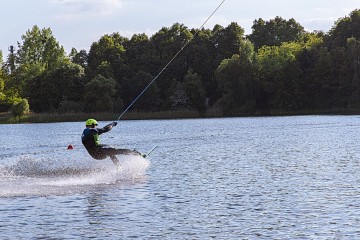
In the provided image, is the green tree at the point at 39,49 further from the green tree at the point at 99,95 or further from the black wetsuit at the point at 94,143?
the black wetsuit at the point at 94,143

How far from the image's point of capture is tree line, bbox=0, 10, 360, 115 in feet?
355

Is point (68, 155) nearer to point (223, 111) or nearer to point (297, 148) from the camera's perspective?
point (297, 148)

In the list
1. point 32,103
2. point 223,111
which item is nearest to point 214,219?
point 223,111

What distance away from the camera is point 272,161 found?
3297cm

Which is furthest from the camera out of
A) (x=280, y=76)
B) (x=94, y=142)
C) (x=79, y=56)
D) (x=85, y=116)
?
(x=79, y=56)

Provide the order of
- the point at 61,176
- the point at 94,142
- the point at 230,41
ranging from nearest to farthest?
the point at 94,142 → the point at 61,176 → the point at 230,41

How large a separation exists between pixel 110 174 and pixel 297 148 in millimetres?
17535

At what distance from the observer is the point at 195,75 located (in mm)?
117125

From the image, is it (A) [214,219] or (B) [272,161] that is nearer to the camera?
(A) [214,219]

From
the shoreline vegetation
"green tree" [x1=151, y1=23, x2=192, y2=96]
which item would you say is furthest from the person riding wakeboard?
"green tree" [x1=151, y1=23, x2=192, y2=96]

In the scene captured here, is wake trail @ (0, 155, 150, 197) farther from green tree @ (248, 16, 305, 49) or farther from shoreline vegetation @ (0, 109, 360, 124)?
green tree @ (248, 16, 305, 49)

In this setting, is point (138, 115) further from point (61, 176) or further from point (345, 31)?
point (61, 176)

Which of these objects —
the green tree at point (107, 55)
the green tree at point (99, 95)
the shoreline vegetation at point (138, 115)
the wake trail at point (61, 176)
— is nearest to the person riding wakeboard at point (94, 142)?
the wake trail at point (61, 176)

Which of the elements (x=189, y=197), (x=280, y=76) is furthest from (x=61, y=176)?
(x=280, y=76)
